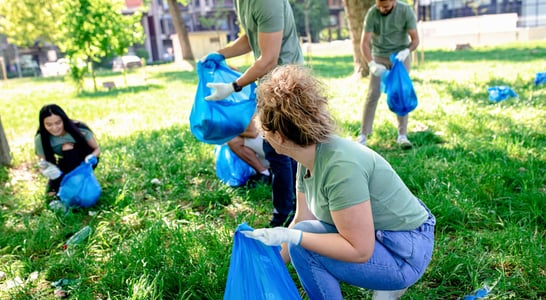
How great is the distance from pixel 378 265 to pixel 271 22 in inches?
53.7

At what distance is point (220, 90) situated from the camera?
2.66m

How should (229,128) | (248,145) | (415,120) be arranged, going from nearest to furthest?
(229,128) < (248,145) < (415,120)

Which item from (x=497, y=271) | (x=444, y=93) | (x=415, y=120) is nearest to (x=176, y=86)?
(x=444, y=93)

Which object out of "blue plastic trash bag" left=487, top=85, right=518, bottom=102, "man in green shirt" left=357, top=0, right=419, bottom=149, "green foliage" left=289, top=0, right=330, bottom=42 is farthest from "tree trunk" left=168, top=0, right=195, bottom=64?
"green foliage" left=289, top=0, right=330, bottom=42

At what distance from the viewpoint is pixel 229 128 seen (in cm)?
287

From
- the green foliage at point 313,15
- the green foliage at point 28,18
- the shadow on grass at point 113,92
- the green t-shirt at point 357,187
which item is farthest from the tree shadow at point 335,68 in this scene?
the green foliage at point 313,15

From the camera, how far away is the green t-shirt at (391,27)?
13.1 feet

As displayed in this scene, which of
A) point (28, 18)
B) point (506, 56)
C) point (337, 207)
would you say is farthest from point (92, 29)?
point (28, 18)

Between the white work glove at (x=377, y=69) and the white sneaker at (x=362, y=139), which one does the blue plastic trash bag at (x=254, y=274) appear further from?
the white work glove at (x=377, y=69)

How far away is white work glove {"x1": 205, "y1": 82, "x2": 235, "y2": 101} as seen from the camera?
8.66ft

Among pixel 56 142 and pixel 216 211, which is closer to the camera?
pixel 216 211

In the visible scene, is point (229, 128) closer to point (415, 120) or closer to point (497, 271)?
point (497, 271)

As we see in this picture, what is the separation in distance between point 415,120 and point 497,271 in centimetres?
301

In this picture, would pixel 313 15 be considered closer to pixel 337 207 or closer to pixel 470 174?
pixel 470 174
